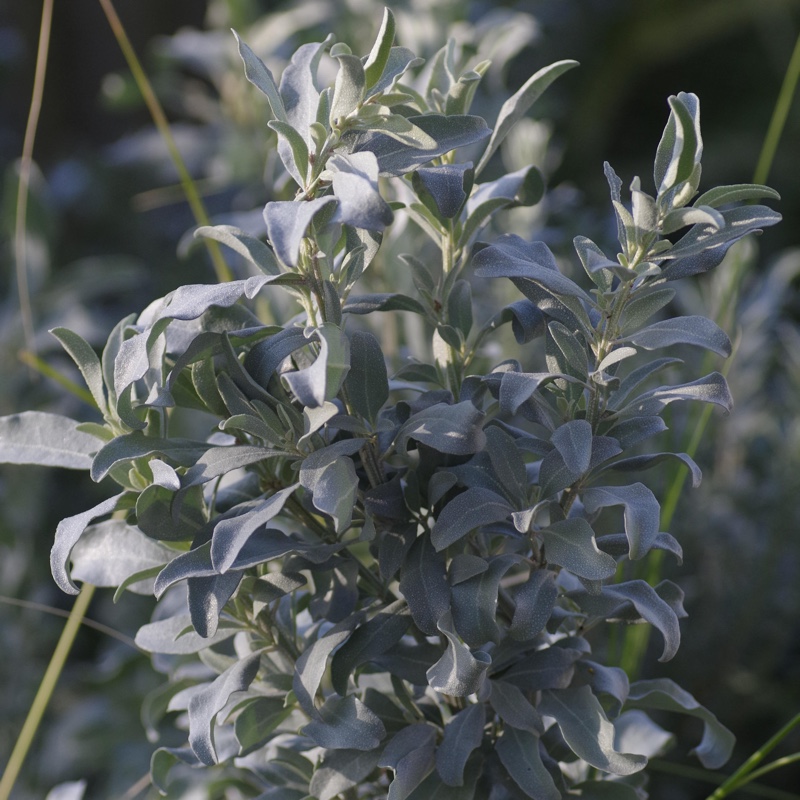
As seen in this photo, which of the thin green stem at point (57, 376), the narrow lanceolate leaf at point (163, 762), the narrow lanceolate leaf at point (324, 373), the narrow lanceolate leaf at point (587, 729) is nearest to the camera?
the narrow lanceolate leaf at point (324, 373)

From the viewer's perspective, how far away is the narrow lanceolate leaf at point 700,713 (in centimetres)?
60

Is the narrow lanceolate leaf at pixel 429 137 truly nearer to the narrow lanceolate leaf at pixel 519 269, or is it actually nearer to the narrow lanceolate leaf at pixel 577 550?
the narrow lanceolate leaf at pixel 519 269

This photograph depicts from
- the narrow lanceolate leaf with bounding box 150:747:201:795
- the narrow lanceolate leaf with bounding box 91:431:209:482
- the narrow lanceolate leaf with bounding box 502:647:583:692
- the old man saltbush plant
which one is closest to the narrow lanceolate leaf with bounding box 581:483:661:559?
the old man saltbush plant

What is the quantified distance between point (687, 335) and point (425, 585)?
0.19 meters

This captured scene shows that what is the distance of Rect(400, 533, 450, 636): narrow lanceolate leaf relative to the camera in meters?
0.53

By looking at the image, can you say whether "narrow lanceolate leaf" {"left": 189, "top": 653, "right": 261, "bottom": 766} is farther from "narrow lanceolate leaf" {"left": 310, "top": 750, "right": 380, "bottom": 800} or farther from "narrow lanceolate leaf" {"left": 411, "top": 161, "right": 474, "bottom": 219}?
"narrow lanceolate leaf" {"left": 411, "top": 161, "right": 474, "bottom": 219}

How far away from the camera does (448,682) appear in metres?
0.49

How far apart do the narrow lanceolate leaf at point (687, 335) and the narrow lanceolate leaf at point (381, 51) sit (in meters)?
0.19

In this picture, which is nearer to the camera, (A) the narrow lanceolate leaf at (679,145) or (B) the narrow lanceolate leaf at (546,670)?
(A) the narrow lanceolate leaf at (679,145)

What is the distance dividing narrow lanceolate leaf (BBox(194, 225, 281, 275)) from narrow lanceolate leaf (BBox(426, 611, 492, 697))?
0.22 metres

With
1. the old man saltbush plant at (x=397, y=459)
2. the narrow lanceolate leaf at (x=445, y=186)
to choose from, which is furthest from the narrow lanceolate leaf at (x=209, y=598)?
the narrow lanceolate leaf at (x=445, y=186)

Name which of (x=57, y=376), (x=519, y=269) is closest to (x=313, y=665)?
(x=519, y=269)

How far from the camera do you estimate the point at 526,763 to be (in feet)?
1.82

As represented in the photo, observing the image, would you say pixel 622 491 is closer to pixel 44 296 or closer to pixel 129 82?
pixel 44 296
